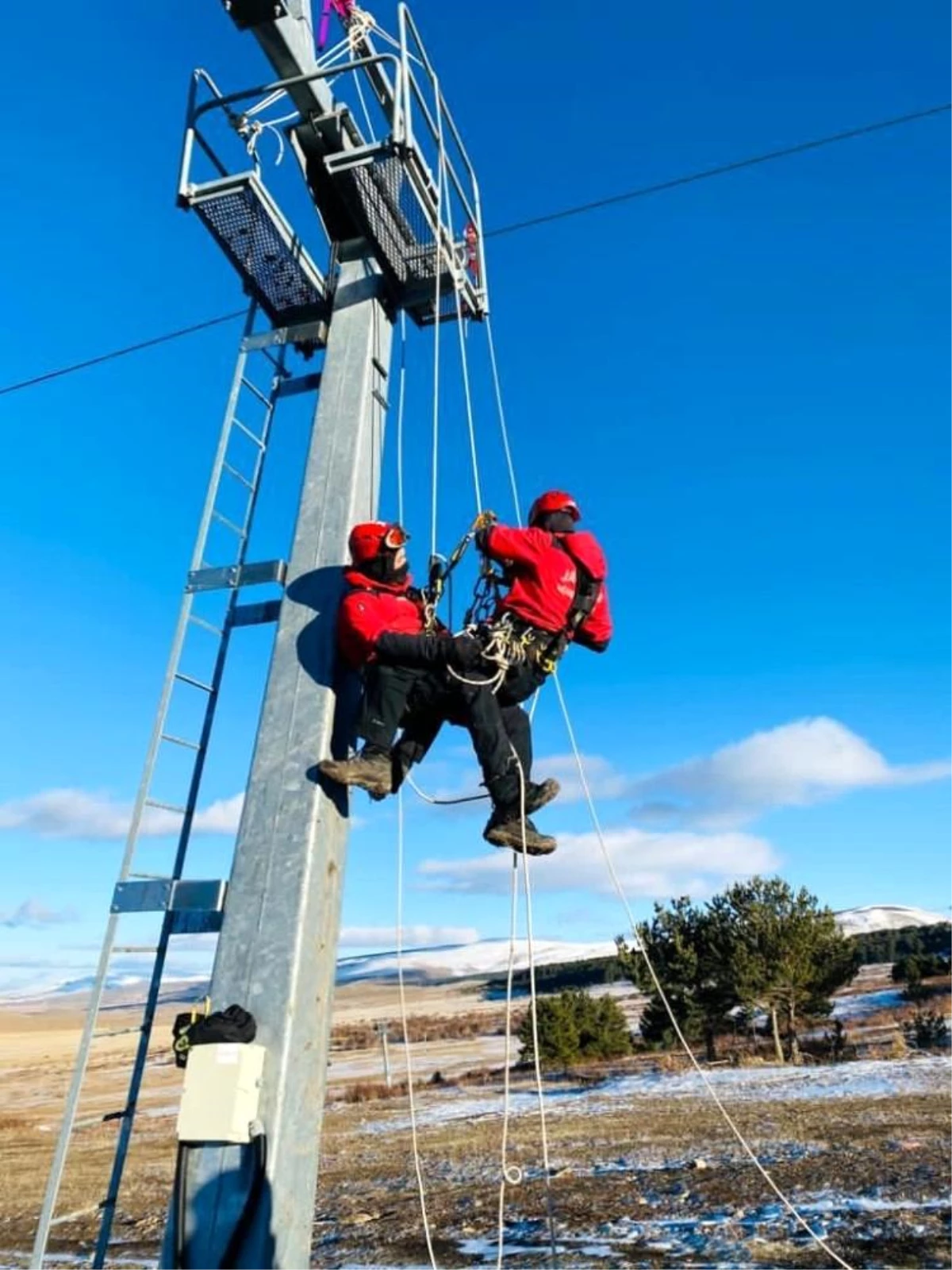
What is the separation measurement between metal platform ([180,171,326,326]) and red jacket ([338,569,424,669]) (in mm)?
2126

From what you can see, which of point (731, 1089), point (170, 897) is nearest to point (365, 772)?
point (170, 897)

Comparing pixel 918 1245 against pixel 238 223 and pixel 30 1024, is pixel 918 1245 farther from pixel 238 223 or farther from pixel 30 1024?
pixel 30 1024

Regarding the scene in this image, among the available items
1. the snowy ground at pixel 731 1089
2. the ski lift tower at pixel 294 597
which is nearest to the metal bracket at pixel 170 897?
the ski lift tower at pixel 294 597

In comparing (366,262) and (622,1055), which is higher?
(366,262)

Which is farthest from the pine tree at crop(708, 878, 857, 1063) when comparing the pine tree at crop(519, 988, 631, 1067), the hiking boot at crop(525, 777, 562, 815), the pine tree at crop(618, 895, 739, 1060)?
the hiking boot at crop(525, 777, 562, 815)

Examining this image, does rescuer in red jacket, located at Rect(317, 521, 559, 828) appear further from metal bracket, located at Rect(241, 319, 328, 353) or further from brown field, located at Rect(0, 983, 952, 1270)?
brown field, located at Rect(0, 983, 952, 1270)

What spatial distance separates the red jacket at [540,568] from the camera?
14.7 ft

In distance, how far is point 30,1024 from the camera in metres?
142

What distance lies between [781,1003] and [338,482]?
2585 cm

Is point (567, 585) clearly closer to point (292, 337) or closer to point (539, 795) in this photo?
point (539, 795)

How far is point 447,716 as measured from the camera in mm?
4434

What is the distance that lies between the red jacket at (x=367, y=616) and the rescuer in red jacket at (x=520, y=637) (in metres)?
0.10

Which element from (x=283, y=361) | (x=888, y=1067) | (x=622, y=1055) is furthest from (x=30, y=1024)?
(x=283, y=361)

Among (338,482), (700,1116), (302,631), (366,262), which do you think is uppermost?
(366,262)
